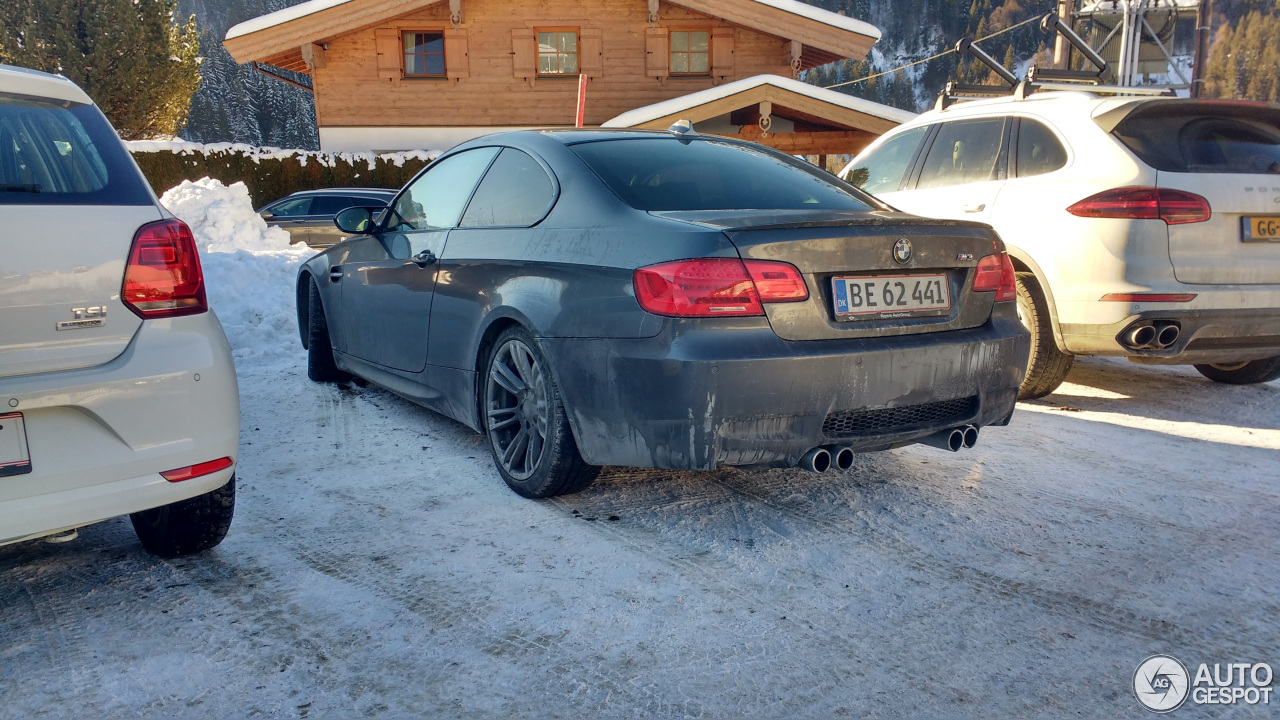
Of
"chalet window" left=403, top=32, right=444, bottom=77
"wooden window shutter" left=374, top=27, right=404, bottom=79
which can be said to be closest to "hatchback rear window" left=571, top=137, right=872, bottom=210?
"wooden window shutter" left=374, top=27, right=404, bottom=79

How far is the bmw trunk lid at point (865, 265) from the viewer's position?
284 cm

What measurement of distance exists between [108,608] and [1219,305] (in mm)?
4807

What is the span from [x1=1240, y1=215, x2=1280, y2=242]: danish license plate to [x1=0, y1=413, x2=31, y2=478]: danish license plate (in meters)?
5.08

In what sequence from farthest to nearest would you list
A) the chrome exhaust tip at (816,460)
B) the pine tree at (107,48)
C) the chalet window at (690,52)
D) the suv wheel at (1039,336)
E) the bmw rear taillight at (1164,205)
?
the pine tree at (107,48)
the chalet window at (690,52)
the suv wheel at (1039,336)
the bmw rear taillight at (1164,205)
the chrome exhaust tip at (816,460)

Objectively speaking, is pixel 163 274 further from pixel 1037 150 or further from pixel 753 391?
pixel 1037 150

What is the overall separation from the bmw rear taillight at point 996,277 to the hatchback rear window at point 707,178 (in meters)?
0.50

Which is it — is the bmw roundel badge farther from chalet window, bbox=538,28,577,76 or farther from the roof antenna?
chalet window, bbox=538,28,577,76

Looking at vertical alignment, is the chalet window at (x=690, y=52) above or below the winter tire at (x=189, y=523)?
above

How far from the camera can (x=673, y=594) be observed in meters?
2.63

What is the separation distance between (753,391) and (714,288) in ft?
1.11

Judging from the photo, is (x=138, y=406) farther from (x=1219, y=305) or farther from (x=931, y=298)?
(x=1219, y=305)

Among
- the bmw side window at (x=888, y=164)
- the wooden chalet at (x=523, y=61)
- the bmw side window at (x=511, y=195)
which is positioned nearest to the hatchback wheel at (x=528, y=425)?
the bmw side window at (x=511, y=195)

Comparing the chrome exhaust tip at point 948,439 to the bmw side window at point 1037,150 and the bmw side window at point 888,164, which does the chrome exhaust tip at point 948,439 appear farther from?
the bmw side window at point 888,164

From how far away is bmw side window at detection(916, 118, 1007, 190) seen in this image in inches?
214
